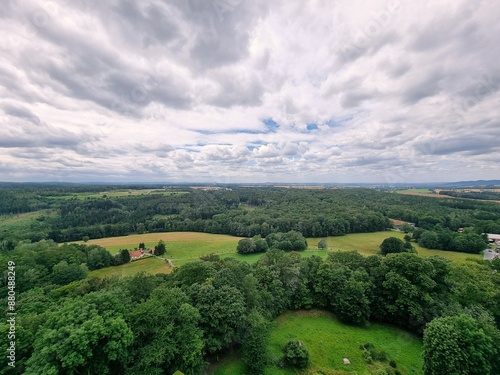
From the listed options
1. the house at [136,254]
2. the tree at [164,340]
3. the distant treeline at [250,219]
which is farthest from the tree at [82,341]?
the distant treeline at [250,219]

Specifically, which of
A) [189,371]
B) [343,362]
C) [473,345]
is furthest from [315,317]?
[189,371]

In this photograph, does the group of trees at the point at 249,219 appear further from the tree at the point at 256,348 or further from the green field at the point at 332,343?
the tree at the point at 256,348

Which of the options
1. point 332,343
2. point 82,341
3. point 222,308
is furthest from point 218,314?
point 332,343

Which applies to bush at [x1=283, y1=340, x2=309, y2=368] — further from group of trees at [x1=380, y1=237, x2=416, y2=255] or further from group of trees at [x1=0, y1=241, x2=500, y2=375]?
group of trees at [x1=380, y1=237, x2=416, y2=255]

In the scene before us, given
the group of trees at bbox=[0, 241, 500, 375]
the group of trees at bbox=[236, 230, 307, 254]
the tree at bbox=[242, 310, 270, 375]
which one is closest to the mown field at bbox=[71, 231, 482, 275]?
the group of trees at bbox=[236, 230, 307, 254]

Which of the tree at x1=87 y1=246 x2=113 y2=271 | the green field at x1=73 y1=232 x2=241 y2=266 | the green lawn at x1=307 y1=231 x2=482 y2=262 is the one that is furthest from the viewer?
the green field at x1=73 y1=232 x2=241 y2=266

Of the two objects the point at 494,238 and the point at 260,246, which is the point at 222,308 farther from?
the point at 494,238
